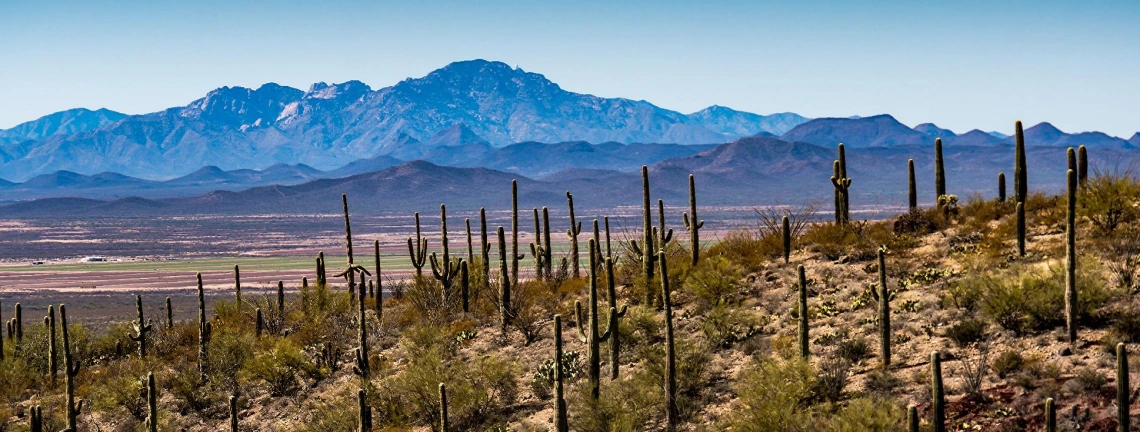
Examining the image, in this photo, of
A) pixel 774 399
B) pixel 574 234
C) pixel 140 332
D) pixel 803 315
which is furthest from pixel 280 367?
pixel 774 399

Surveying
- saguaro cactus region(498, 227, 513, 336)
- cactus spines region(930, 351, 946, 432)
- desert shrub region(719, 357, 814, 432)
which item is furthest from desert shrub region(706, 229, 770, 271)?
cactus spines region(930, 351, 946, 432)

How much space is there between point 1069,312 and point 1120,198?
6.96 m

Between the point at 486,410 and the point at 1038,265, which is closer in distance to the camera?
the point at 1038,265

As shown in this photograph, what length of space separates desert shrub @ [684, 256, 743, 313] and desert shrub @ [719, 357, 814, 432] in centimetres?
696

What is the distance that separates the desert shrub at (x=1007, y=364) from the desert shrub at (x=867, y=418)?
2232 mm

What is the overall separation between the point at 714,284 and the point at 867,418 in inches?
429

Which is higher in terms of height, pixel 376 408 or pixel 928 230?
pixel 928 230

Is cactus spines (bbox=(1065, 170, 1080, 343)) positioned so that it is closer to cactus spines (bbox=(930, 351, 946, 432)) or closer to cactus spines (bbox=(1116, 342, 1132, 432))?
cactus spines (bbox=(930, 351, 946, 432))

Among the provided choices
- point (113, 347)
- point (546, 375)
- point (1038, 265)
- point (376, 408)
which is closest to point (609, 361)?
point (546, 375)

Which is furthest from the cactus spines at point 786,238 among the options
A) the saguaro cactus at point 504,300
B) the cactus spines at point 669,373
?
the cactus spines at point 669,373

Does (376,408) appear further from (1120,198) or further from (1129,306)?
(1120,198)

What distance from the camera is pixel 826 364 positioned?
1980 cm

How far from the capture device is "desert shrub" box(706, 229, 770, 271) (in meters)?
29.5

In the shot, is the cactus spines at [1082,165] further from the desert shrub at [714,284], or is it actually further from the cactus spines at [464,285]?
the cactus spines at [464,285]
